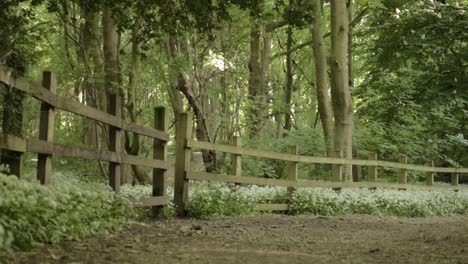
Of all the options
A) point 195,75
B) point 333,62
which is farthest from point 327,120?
point 195,75

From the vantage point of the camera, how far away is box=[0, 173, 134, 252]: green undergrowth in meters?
4.03

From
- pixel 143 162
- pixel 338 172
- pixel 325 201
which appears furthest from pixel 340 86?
pixel 143 162

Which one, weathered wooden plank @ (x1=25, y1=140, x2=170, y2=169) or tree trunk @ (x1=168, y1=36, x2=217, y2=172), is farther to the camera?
tree trunk @ (x1=168, y1=36, x2=217, y2=172)

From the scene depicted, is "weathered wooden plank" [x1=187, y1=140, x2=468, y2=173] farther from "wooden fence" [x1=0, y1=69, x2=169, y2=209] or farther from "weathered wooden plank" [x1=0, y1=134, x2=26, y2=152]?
"weathered wooden plank" [x1=0, y1=134, x2=26, y2=152]

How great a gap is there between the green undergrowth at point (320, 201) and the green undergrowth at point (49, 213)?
1.68 metres

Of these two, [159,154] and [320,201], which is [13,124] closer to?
[159,154]

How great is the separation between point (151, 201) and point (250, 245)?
2.17m

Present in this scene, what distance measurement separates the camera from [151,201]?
7.70m

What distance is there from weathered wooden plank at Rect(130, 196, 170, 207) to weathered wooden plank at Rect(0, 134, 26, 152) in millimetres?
2074

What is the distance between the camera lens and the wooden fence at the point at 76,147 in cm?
501

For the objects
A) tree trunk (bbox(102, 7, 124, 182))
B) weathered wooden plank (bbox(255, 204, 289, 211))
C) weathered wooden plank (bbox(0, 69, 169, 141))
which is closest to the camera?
weathered wooden plank (bbox(0, 69, 169, 141))

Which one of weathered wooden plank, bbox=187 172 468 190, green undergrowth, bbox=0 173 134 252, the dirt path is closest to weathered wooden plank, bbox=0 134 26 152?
green undergrowth, bbox=0 173 134 252

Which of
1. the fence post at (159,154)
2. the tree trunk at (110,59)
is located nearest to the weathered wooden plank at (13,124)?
the fence post at (159,154)

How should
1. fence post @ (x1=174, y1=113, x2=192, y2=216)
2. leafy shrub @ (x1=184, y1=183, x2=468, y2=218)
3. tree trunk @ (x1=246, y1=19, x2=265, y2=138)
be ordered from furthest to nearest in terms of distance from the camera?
1. tree trunk @ (x1=246, y1=19, x2=265, y2=138)
2. leafy shrub @ (x1=184, y1=183, x2=468, y2=218)
3. fence post @ (x1=174, y1=113, x2=192, y2=216)
